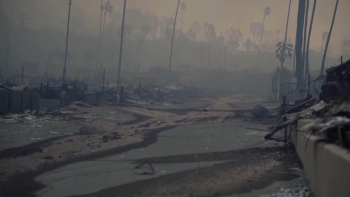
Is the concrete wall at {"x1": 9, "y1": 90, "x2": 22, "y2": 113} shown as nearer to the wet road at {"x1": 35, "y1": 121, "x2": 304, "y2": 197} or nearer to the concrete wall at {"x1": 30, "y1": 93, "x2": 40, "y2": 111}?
the concrete wall at {"x1": 30, "y1": 93, "x2": 40, "y2": 111}

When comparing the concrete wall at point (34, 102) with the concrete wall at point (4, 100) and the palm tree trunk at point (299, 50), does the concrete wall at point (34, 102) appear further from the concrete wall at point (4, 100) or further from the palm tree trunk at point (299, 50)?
the palm tree trunk at point (299, 50)

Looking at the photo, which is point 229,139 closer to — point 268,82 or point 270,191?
point 270,191

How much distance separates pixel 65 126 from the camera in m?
18.7

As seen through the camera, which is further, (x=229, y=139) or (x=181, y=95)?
(x=181, y=95)

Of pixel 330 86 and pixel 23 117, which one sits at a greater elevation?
pixel 330 86

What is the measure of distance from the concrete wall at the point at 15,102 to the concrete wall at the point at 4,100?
0.32 metres

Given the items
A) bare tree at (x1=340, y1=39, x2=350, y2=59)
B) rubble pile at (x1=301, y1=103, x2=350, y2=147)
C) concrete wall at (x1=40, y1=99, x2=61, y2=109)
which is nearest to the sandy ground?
rubble pile at (x1=301, y1=103, x2=350, y2=147)

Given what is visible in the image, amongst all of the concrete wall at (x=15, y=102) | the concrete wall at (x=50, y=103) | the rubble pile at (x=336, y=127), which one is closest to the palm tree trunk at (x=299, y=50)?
the concrete wall at (x=50, y=103)

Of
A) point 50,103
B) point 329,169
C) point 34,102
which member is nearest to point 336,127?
point 329,169

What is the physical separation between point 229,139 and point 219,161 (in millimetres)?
4549

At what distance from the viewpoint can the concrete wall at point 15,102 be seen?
70.7 feet

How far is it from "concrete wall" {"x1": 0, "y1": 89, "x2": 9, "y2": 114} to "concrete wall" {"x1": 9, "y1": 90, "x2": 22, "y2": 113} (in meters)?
0.32

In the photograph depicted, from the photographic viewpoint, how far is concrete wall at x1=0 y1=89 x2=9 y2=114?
67.9ft

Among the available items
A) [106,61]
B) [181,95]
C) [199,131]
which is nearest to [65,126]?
[199,131]
